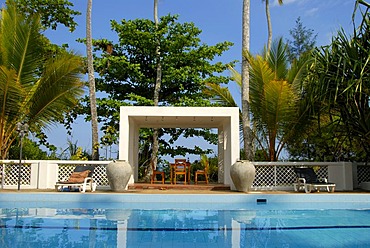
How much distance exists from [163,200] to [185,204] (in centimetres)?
66

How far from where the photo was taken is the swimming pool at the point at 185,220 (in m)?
6.71

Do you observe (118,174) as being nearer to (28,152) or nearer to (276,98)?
(276,98)

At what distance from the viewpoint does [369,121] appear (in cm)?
1334

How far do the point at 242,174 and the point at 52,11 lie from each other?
14.0m

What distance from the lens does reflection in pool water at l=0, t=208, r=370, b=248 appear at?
6598 mm

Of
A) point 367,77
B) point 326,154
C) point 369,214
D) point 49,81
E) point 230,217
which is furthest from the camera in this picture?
point 326,154

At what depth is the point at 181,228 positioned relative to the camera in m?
8.02

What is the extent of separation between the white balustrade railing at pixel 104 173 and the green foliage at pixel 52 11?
9499mm

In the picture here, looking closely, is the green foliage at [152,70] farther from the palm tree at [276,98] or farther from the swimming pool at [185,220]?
the swimming pool at [185,220]

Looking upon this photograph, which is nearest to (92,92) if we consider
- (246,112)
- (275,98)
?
(246,112)

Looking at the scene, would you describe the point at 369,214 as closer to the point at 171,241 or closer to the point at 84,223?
the point at 171,241

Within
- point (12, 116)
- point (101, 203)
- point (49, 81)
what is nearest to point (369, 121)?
point (101, 203)

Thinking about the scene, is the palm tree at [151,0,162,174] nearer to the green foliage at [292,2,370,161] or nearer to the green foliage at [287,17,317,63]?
the green foliage at [292,2,370,161]

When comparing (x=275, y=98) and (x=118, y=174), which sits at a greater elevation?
(x=275, y=98)
